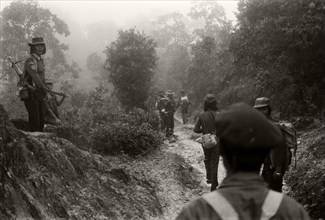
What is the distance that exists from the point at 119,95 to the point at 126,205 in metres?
15.3

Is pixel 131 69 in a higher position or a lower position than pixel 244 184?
higher

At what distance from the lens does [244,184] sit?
2062 millimetres

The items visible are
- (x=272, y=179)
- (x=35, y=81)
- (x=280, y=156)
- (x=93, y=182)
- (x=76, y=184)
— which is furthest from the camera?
(x=35, y=81)

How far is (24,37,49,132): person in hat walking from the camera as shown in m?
8.40

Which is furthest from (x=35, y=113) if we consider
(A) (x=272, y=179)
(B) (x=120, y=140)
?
(A) (x=272, y=179)

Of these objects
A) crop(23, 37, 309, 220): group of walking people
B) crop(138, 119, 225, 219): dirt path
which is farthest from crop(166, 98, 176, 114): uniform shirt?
crop(23, 37, 309, 220): group of walking people

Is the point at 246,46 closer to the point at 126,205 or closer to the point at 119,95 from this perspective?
the point at 119,95

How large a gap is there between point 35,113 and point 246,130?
7158mm

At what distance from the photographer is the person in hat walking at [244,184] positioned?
2.01 metres

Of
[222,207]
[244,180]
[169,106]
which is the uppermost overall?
[244,180]

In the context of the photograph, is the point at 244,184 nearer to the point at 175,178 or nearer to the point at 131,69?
the point at 175,178

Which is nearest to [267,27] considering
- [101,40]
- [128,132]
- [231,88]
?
[231,88]

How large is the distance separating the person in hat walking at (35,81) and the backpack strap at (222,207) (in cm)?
695

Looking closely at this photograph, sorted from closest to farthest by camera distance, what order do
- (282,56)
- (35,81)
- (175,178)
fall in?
(35,81), (175,178), (282,56)
